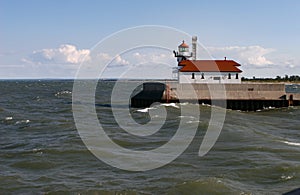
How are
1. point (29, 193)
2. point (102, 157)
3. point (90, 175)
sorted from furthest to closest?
1. point (102, 157)
2. point (90, 175)
3. point (29, 193)

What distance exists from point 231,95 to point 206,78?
13.7 feet

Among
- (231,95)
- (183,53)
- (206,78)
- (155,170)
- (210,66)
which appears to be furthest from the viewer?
(183,53)

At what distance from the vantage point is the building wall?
44000 millimetres

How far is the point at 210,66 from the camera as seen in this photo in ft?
149

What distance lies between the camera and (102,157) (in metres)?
17.3

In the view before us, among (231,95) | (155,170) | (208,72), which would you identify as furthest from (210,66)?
(155,170)

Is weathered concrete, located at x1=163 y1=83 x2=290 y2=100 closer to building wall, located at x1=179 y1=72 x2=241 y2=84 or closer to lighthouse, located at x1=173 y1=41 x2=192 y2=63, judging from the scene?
building wall, located at x1=179 y1=72 x2=241 y2=84

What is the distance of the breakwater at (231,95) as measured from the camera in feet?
134

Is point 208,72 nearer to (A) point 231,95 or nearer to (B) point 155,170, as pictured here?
(A) point 231,95

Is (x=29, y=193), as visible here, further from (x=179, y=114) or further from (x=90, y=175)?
(x=179, y=114)

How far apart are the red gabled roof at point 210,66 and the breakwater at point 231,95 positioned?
3825 mm

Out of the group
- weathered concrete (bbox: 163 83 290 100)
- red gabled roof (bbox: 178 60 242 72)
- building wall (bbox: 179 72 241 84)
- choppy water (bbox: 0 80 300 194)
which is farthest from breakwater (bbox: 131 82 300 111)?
choppy water (bbox: 0 80 300 194)

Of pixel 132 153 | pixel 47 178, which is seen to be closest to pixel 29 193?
pixel 47 178

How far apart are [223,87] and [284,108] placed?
704 centimetres
